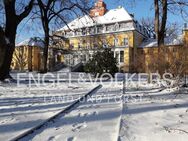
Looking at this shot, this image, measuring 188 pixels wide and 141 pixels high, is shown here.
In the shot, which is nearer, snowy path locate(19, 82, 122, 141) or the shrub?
snowy path locate(19, 82, 122, 141)

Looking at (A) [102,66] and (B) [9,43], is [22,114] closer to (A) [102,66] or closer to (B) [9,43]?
(B) [9,43]

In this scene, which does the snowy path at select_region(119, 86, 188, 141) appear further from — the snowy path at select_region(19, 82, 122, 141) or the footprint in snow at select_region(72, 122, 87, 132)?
the footprint in snow at select_region(72, 122, 87, 132)

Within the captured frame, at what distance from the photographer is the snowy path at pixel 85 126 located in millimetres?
5980

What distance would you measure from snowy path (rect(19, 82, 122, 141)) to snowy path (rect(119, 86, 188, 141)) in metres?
0.22

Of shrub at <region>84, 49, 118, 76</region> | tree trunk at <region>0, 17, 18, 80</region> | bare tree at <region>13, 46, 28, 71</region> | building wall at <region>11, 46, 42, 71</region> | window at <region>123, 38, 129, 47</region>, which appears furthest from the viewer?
building wall at <region>11, 46, 42, 71</region>

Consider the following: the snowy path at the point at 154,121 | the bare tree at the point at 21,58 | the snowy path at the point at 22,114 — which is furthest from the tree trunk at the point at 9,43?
the bare tree at the point at 21,58

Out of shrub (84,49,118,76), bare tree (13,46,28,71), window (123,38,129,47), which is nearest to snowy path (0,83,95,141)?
shrub (84,49,118,76)

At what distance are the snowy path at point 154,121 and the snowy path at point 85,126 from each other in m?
0.22

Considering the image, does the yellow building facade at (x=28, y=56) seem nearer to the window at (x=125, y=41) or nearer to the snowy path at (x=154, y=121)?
the window at (x=125, y=41)

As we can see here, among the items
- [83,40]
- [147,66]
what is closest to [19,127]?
[147,66]

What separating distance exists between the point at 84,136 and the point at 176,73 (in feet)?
34.5

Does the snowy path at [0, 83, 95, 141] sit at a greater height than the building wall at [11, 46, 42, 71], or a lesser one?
lesser

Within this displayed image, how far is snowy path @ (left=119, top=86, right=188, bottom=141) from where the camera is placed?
6195 mm

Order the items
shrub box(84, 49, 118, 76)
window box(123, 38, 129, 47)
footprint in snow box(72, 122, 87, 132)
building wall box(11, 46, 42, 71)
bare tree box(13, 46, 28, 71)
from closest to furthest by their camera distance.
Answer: footprint in snow box(72, 122, 87, 132) < shrub box(84, 49, 118, 76) < window box(123, 38, 129, 47) < bare tree box(13, 46, 28, 71) < building wall box(11, 46, 42, 71)
